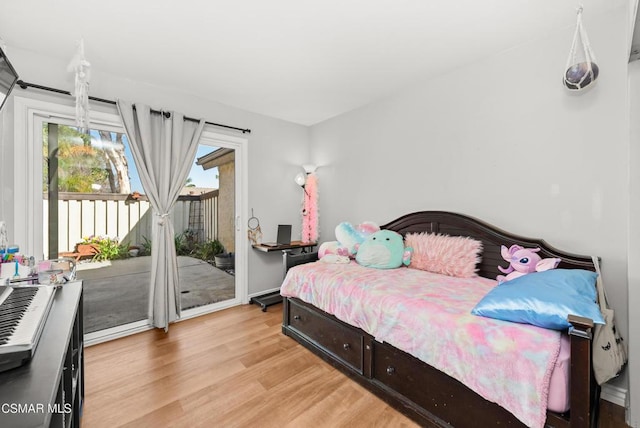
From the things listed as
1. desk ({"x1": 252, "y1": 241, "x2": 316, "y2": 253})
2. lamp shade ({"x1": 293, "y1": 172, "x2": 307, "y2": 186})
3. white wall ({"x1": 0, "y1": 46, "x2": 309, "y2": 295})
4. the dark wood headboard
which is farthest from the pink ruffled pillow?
white wall ({"x1": 0, "y1": 46, "x2": 309, "y2": 295})

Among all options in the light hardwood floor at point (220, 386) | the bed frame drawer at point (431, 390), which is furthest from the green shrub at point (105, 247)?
the bed frame drawer at point (431, 390)

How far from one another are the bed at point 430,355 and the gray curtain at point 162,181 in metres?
→ 1.23

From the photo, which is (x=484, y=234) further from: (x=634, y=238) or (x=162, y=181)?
(x=162, y=181)

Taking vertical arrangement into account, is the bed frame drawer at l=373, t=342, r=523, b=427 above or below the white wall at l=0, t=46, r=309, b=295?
below

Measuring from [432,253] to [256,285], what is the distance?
2277 millimetres

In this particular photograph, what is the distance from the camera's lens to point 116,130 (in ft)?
8.75

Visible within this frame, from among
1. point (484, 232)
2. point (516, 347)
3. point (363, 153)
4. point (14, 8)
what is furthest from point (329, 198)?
point (14, 8)

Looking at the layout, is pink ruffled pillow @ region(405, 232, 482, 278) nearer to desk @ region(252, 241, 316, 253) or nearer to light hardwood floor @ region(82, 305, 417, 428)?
light hardwood floor @ region(82, 305, 417, 428)

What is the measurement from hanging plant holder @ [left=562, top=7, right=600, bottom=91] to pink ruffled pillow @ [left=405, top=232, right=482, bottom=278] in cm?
126

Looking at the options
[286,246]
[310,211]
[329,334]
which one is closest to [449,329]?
[329,334]

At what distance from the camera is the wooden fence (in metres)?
2.52

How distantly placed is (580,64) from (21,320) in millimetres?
3162

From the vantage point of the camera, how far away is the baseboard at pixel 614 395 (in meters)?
1.72

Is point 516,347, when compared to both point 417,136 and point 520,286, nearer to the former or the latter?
point 520,286
